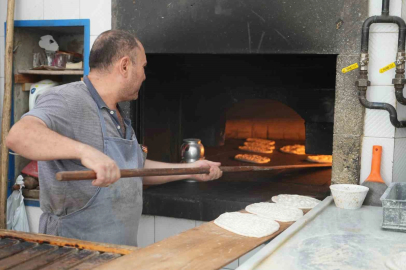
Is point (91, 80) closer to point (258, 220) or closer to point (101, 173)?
point (101, 173)

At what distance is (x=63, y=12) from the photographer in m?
3.37

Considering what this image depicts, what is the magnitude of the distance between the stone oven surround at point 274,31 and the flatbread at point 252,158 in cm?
145

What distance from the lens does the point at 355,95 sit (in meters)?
2.69

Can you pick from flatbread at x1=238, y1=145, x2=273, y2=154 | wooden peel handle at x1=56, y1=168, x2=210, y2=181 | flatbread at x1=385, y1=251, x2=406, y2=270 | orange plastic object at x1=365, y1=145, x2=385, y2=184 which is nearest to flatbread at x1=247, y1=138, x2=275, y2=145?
flatbread at x1=238, y1=145, x2=273, y2=154

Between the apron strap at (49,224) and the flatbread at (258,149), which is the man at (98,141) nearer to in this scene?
the apron strap at (49,224)

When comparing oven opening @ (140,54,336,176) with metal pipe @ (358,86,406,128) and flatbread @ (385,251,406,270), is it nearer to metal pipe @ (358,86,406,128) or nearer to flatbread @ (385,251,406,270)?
metal pipe @ (358,86,406,128)

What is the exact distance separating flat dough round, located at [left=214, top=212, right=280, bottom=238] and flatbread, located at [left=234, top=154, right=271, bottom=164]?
1933mm

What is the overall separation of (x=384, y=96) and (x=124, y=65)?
1.43 m

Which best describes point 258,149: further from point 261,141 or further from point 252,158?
point 252,158

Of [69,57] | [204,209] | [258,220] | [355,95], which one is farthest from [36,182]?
[355,95]

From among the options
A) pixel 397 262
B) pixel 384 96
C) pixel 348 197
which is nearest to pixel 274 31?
pixel 384 96

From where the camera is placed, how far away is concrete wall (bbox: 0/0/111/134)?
3250mm

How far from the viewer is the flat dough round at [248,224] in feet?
6.68

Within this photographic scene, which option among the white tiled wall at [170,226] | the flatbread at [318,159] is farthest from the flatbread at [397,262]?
the flatbread at [318,159]
